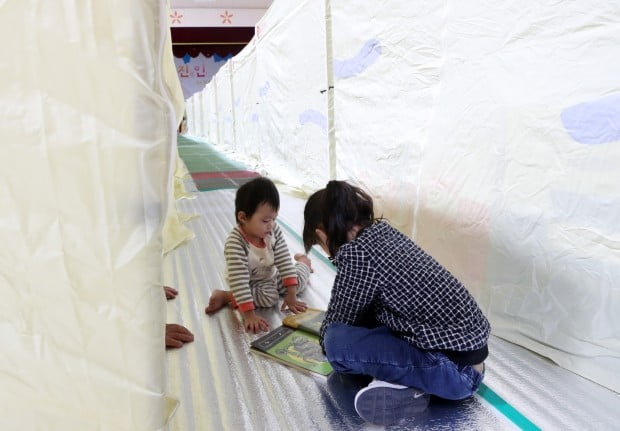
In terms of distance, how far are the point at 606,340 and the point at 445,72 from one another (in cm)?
88

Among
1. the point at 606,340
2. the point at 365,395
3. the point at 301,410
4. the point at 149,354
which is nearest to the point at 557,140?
the point at 606,340

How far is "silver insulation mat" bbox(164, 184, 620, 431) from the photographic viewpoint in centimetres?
96

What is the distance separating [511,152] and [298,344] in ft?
2.52

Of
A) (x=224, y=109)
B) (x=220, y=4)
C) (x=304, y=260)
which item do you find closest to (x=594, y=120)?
(x=304, y=260)

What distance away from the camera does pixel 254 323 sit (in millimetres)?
1370

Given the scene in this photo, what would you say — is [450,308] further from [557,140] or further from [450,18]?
[450,18]

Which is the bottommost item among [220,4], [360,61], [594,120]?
[594,120]

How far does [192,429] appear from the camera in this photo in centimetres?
94

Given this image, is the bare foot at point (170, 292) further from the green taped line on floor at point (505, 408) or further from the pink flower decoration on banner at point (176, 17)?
the pink flower decoration on banner at point (176, 17)

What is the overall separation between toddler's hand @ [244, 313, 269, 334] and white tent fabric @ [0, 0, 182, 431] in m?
0.61

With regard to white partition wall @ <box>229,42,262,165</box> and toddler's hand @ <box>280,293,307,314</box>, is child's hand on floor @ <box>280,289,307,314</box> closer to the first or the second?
toddler's hand @ <box>280,293,307,314</box>

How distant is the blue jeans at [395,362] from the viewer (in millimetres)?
996

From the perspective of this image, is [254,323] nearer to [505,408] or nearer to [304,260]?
[304,260]

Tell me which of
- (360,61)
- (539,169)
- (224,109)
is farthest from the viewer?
(224,109)
